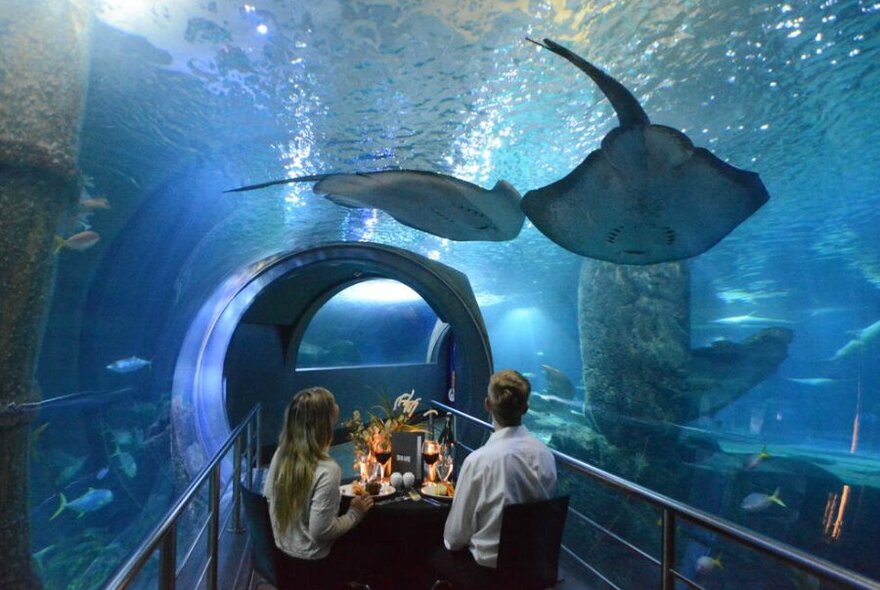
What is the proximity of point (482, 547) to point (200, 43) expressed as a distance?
3.25 m

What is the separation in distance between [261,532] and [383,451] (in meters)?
1.04

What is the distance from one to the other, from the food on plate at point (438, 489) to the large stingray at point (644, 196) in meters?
2.30

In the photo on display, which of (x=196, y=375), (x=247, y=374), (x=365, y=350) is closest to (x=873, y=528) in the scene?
(x=247, y=374)

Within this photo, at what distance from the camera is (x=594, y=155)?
3.36m

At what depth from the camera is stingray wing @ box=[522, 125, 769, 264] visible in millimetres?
3215

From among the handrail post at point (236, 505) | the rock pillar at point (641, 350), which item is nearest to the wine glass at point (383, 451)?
the handrail post at point (236, 505)

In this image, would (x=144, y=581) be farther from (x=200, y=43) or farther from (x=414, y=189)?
(x=200, y=43)

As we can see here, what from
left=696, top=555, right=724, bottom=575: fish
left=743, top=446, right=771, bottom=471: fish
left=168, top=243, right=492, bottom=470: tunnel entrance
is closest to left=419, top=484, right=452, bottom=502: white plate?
left=168, top=243, right=492, bottom=470: tunnel entrance

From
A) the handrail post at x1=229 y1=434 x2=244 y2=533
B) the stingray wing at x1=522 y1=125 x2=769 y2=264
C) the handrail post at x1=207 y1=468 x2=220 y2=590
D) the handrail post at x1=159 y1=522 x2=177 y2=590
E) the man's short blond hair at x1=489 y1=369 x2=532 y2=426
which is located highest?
the stingray wing at x1=522 y1=125 x2=769 y2=264

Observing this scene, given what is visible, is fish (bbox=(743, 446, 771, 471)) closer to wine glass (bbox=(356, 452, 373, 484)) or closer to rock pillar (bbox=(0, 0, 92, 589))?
wine glass (bbox=(356, 452, 373, 484))

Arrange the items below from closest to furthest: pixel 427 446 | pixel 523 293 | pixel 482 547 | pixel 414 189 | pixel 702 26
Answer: pixel 482 547 < pixel 427 446 < pixel 702 26 < pixel 414 189 < pixel 523 293

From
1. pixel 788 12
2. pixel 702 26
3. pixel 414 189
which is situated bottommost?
pixel 414 189

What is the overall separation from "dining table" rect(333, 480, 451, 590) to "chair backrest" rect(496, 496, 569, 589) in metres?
0.55

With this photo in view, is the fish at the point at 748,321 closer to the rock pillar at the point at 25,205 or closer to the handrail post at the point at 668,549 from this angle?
the handrail post at the point at 668,549
